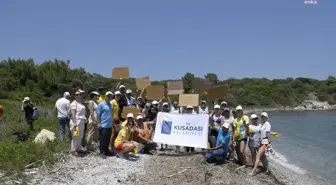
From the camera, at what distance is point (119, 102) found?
12.1m

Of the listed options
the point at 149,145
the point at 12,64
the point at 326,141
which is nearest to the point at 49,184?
the point at 149,145

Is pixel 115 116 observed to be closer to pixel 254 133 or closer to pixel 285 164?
pixel 254 133

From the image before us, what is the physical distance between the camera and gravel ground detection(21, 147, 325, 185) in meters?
8.59

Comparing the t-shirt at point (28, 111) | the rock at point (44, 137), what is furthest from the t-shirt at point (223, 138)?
the t-shirt at point (28, 111)

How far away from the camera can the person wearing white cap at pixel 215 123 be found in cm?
1125

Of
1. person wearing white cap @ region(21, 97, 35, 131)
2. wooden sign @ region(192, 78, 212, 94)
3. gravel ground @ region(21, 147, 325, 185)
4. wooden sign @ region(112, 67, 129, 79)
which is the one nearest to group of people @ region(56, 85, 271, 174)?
gravel ground @ region(21, 147, 325, 185)

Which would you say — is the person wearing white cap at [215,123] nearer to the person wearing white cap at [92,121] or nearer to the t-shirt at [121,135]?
the t-shirt at [121,135]

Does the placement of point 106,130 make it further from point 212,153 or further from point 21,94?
point 21,94

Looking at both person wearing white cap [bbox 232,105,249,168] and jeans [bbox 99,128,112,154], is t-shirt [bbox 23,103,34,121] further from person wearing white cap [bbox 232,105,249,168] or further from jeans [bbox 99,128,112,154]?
person wearing white cap [bbox 232,105,249,168]

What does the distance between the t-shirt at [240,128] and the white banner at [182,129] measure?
3.43 feet

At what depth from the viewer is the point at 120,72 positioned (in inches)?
545

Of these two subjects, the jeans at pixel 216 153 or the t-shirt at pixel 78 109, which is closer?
the t-shirt at pixel 78 109

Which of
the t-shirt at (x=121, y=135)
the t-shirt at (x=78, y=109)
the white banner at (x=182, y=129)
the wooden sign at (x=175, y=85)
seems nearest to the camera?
the t-shirt at (x=78, y=109)

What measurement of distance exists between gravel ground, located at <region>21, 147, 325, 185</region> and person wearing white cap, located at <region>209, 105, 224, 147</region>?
0.67m
